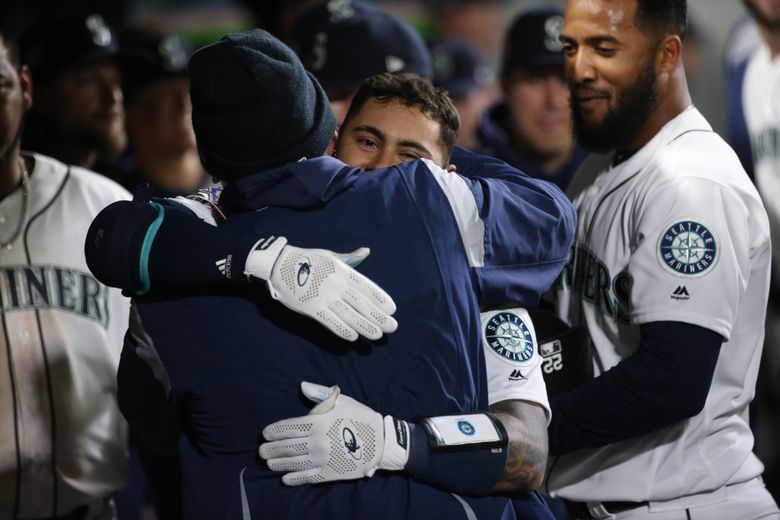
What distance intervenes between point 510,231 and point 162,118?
3.32 meters

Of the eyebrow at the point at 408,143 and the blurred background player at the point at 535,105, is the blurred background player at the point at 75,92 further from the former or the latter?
the eyebrow at the point at 408,143

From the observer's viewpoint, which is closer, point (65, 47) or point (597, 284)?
point (597, 284)

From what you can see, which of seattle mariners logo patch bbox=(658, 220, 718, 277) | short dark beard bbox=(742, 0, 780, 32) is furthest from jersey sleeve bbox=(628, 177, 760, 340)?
short dark beard bbox=(742, 0, 780, 32)

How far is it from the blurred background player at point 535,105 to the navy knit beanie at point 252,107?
2644 millimetres

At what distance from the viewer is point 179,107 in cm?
517

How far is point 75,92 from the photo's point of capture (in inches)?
172

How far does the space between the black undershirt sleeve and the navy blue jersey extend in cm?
48

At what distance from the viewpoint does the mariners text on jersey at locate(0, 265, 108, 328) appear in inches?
124

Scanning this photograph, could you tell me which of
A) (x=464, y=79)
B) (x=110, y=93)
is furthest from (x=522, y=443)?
(x=464, y=79)

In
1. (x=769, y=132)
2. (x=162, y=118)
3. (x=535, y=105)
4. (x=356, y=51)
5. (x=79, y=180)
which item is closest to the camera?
(x=79, y=180)

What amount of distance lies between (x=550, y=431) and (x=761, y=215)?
697 millimetres

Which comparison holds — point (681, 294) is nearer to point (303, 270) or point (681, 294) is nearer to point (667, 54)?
A: point (667, 54)

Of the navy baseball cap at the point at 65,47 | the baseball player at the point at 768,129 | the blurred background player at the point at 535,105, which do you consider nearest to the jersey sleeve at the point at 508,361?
the blurred background player at the point at 535,105

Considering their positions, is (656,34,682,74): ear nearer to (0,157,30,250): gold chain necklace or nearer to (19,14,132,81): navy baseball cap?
(0,157,30,250): gold chain necklace
